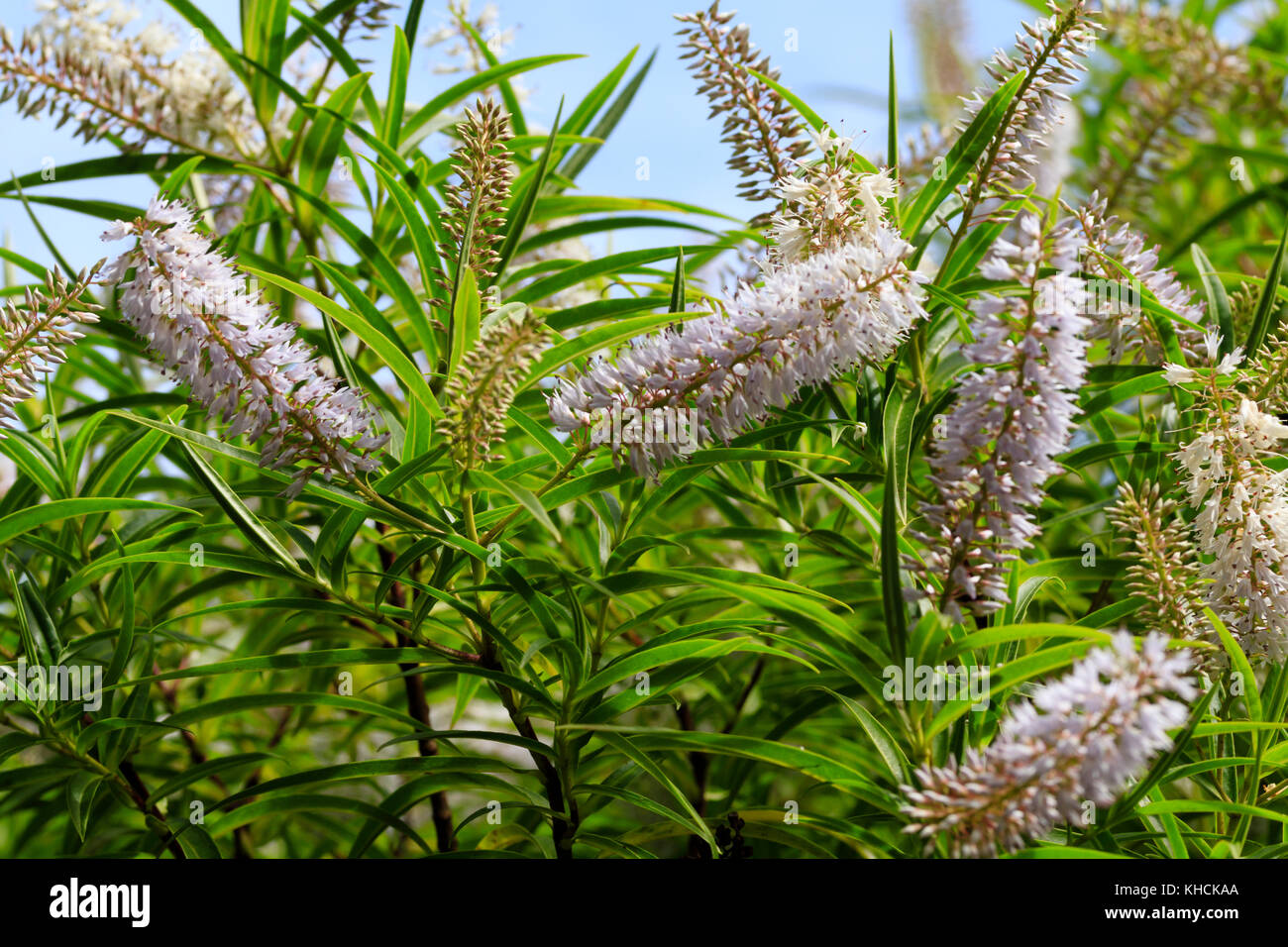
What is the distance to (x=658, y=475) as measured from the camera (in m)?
0.77

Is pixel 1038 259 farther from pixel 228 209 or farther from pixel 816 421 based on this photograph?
pixel 228 209

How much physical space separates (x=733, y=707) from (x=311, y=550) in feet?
1.97

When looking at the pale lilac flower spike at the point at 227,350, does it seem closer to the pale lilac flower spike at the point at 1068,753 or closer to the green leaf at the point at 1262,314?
the pale lilac flower spike at the point at 1068,753

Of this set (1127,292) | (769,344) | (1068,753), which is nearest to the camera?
(1068,753)

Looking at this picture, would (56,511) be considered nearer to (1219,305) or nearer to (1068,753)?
(1068,753)

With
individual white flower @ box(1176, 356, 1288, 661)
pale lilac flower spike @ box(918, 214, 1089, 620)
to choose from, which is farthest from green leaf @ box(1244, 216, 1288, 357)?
pale lilac flower spike @ box(918, 214, 1089, 620)

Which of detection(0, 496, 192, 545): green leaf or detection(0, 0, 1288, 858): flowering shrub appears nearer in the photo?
detection(0, 0, 1288, 858): flowering shrub

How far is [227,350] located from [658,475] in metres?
0.32

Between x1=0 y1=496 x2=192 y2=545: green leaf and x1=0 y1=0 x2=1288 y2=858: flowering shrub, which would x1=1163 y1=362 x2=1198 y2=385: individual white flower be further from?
x1=0 y1=496 x2=192 y2=545: green leaf

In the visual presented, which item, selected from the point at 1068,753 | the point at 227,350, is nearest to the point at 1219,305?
the point at 1068,753

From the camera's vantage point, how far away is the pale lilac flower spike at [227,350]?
0.70 meters

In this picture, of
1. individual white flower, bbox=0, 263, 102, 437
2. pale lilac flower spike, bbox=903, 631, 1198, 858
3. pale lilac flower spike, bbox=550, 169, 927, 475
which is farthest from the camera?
individual white flower, bbox=0, 263, 102, 437

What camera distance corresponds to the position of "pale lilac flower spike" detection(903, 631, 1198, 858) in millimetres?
534
